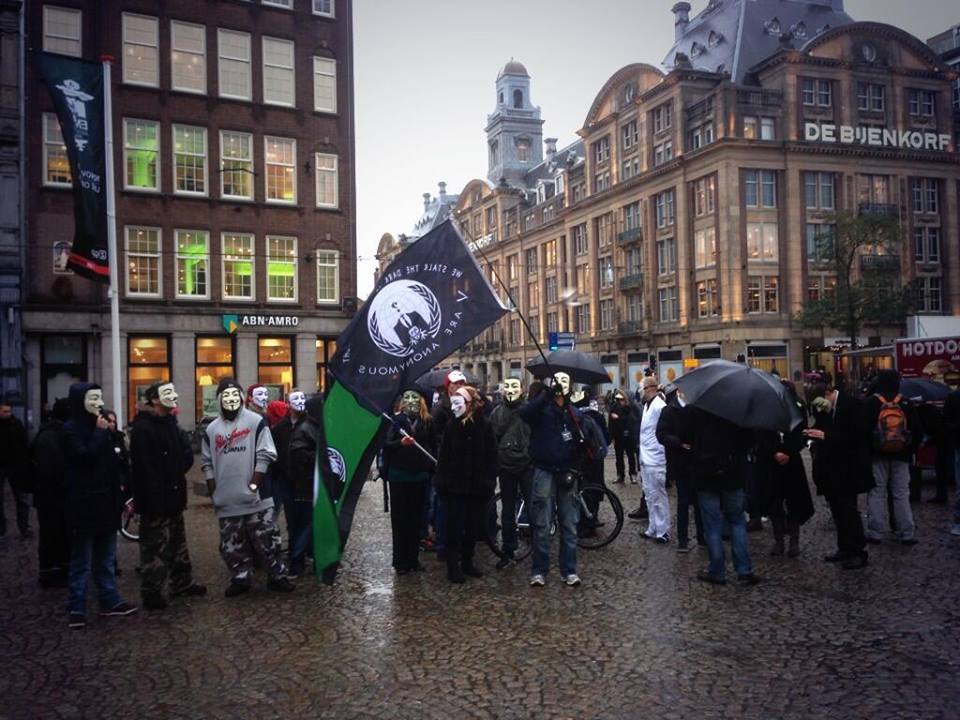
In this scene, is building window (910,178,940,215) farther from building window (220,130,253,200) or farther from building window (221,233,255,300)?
building window (221,233,255,300)

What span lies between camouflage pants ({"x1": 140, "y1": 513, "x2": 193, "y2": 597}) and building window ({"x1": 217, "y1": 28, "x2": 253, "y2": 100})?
83.0 feet


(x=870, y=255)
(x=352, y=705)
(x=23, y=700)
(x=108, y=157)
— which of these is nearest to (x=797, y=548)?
(x=352, y=705)

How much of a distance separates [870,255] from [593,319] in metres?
21.4

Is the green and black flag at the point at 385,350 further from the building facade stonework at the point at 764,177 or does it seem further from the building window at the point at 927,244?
the building window at the point at 927,244

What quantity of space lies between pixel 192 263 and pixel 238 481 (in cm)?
2321

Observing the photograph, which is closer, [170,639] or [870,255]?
[170,639]

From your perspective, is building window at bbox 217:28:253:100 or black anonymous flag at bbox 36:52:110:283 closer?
black anonymous flag at bbox 36:52:110:283

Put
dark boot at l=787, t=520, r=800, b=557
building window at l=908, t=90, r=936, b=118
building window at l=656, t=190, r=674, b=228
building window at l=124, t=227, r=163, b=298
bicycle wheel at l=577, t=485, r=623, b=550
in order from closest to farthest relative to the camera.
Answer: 1. dark boot at l=787, t=520, r=800, b=557
2. bicycle wheel at l=577, t=485, r=623, b=550
3. building window at l=124, t=227, r=163, b=298
4. building window at l=908, t=90, r=936, b=118
5. building window at l=656, t=190, r=674, b=228

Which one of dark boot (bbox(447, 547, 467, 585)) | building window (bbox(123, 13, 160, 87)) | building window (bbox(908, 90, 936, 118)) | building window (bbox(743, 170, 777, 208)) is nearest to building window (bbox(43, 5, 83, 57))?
building window (bbox(123, 13, 160, 87))

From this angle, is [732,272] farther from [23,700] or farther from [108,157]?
[23,700]

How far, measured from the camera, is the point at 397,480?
9266 mm

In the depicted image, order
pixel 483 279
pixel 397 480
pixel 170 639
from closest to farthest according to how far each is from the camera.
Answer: pixel 170 639 → pixel 483 279 → pixel 397 480

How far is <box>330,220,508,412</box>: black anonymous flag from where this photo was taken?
26.7 feet

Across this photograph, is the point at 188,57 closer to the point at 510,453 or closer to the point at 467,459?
the point at 510,453
